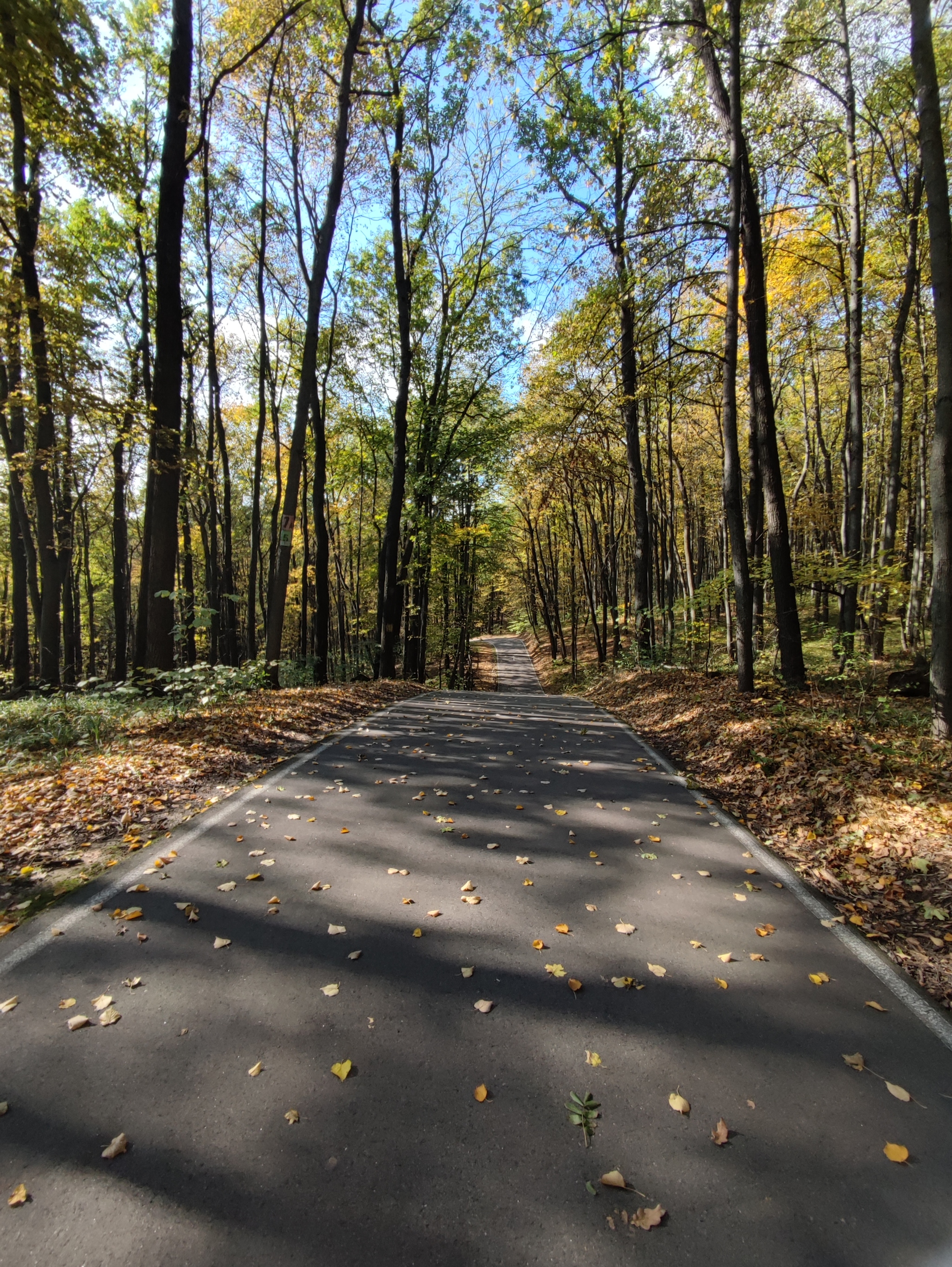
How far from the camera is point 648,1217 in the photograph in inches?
67.1

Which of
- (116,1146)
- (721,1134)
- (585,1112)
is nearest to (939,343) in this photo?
(721,1134)

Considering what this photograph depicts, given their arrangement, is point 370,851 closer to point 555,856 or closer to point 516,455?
point 555,856

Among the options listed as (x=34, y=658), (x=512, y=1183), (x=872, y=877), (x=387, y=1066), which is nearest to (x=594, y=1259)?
Result: (x=512, y=1183)

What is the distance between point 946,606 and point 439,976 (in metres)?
6.07

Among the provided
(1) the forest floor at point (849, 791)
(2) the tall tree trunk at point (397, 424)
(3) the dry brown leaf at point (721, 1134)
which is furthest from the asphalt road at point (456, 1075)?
(2) the tall tree trunk at point (397, 424)

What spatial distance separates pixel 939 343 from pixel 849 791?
15.2 feet

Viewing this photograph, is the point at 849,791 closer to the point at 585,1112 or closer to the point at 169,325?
the point at 585,1112

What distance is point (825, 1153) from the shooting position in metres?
1.94

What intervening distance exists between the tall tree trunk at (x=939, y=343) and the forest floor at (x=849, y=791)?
90cm

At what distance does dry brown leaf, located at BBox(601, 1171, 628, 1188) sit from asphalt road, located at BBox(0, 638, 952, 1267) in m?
0.02

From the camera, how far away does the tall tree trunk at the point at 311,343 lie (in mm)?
10820

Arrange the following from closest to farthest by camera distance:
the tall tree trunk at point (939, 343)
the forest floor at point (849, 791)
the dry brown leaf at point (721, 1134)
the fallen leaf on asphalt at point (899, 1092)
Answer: the dry brown leaf at point (721, 1134) → the fallen leaf on asphalt at point (899, 1092) → the forest floor at point (849, 791) → the tall tree trunk at point (939, 343)

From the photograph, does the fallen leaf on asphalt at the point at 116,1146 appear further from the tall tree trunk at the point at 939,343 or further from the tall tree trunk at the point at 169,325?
the tall tree trunk at the point at 169,325

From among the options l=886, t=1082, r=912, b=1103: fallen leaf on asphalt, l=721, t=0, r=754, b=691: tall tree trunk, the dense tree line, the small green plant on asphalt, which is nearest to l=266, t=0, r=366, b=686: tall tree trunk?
the dense tree line
